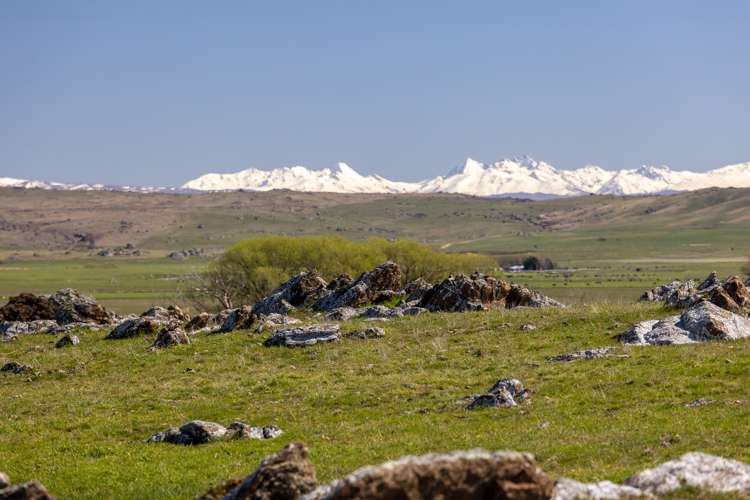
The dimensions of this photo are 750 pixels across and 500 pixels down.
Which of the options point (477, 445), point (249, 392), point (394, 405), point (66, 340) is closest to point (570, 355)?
point (394, 405)

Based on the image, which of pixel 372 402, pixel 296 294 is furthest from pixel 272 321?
pixel 372 402

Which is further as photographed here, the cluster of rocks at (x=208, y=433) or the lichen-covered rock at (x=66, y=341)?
the lichen-covered rock at (x=66, y=341)

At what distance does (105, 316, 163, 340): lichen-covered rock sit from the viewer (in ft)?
165

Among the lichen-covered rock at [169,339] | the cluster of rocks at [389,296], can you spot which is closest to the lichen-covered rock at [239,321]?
the lichen-covered rock at [169,339]

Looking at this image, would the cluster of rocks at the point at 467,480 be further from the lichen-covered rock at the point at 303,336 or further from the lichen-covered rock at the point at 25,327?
the lichen-covered rock at the point at 25,327

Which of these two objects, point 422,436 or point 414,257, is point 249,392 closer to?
point 422,436

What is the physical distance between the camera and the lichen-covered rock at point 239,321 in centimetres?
4966

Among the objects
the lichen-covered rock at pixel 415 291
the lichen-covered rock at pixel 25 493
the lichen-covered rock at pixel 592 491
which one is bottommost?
the lichen-covered rock at pixel 415 291

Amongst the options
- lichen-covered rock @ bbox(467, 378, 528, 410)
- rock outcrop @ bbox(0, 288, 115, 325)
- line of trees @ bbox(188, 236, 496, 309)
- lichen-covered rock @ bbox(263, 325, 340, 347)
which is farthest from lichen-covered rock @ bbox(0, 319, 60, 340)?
line of trees @ bbox(188, 236, 496, 309)

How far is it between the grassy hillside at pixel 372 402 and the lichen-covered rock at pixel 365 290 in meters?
11.6

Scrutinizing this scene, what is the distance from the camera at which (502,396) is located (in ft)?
96.0

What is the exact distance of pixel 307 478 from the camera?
52.9 feet

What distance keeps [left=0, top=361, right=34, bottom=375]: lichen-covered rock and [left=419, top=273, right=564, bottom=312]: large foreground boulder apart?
72.1 feet

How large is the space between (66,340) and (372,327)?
15.9m
